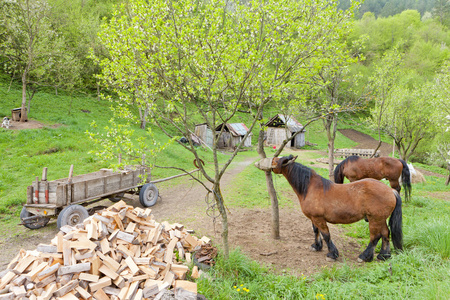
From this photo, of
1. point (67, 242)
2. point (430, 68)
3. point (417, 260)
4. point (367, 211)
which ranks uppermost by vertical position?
point (430, 68)

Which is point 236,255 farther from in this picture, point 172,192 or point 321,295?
point 172,192

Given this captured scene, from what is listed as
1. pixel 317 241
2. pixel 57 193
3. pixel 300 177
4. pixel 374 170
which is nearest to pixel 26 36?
pixel 57 193

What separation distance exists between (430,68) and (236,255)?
48519 millimetres

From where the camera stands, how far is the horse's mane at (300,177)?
18.1 ft

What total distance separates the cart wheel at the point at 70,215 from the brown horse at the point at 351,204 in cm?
522

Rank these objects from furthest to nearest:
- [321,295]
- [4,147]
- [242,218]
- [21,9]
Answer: [21,9], [4,147], [242,218], [321,295]

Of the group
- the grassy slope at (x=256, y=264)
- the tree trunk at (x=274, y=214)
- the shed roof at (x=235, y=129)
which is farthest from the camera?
the shed roof at (x=235, y=129)

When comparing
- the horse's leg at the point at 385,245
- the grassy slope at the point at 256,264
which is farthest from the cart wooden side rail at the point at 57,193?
the horse's leg at the point at 385,245

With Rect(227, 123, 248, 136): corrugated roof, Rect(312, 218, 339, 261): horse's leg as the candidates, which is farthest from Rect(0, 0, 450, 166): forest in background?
Rect(227, 123, 248, 136): corrugated roof

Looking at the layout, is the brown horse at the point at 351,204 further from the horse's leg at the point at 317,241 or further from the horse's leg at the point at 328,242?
the horse's leg at the point at 317,241

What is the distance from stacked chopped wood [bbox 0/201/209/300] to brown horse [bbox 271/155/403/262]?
271 cm

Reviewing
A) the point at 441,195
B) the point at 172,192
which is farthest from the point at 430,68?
the point at 172,192

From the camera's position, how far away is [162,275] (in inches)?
169

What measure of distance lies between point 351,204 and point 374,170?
444 centimetres
